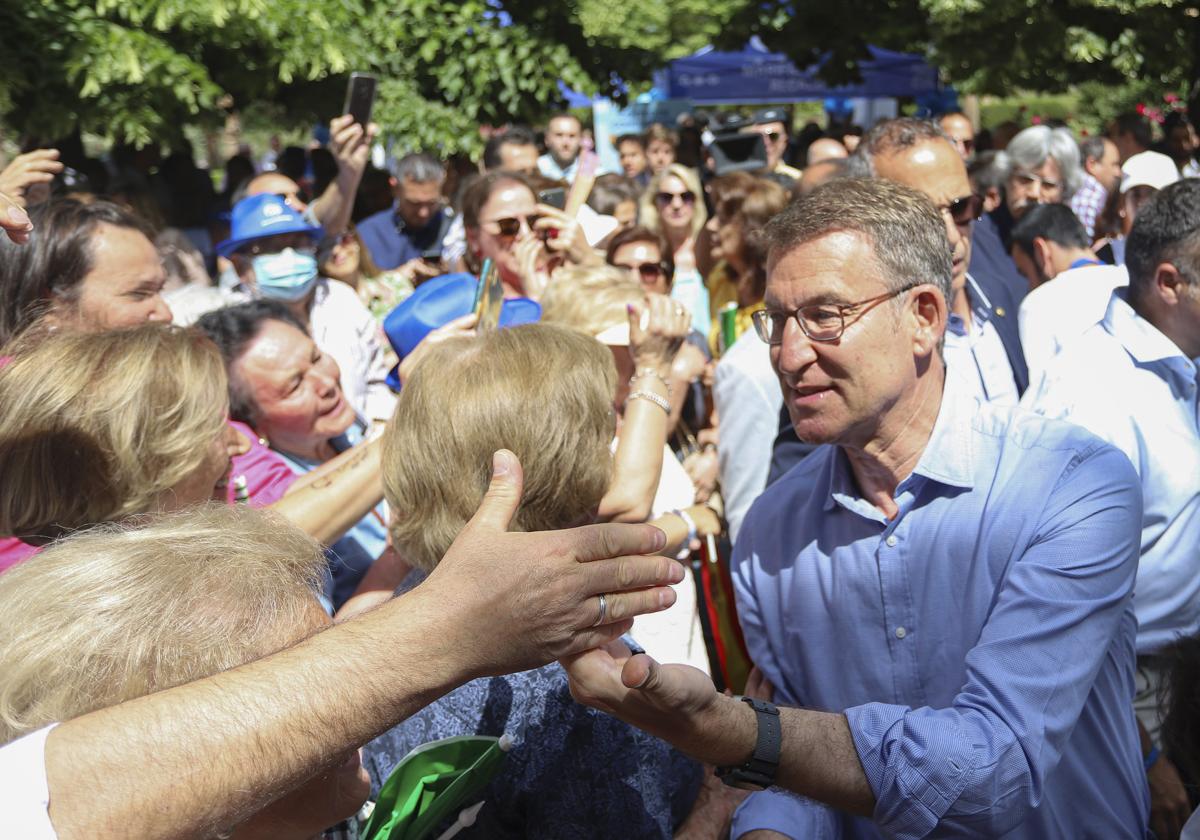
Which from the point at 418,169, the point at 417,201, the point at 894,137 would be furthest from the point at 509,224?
the point at 417,201

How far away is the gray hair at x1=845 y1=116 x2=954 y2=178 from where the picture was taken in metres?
3.85

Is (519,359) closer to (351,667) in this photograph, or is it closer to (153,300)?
(351,667)

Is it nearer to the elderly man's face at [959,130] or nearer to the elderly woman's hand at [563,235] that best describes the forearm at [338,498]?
the elderly woman's hand at [563,235]

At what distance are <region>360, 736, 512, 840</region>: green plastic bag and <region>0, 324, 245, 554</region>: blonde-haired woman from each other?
0.97 metres

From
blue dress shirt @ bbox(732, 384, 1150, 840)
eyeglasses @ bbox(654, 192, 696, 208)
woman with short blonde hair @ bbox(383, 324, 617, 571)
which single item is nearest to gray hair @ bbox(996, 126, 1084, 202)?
eyeglasses @ bbox(654, 192, 696, 208)

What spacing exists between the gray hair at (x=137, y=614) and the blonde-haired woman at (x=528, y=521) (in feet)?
1.57

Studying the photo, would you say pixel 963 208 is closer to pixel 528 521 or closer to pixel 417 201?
pixel 528 521

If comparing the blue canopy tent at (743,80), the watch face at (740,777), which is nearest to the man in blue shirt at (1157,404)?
the watch face at (740,777)

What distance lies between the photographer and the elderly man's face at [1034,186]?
7.28 m

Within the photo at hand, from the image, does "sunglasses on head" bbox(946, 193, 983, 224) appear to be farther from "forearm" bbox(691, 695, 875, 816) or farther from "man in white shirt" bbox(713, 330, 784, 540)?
"forearm" bbox(691, 695, 875, 816)

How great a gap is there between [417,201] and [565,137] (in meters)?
2.92

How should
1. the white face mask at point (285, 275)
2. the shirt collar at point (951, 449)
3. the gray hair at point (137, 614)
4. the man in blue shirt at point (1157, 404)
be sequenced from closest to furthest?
1. the gray hair at point (137, 614)
2. the shirt collar at point (951, 449)
3. the man in blue shirt at point (1157, 404)
4. the white face mask at point (285, 275)

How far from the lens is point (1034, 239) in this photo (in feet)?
17.5

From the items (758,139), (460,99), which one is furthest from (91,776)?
(460,99)
